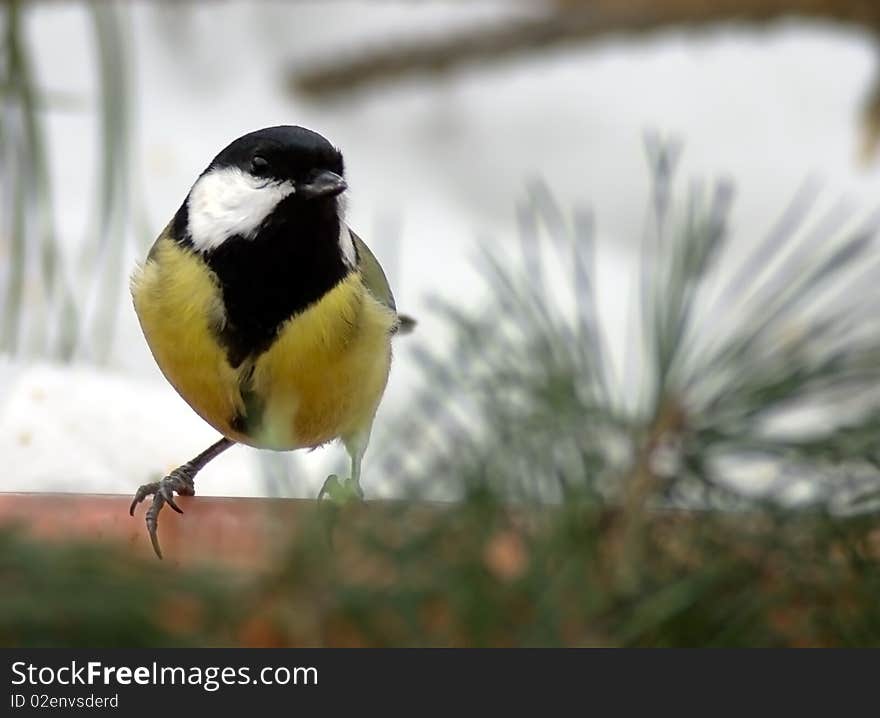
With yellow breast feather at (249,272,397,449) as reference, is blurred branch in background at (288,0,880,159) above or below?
above

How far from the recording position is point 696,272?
416 millimetres

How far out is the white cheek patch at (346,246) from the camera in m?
0.75

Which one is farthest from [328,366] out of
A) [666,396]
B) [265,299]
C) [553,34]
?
[553,34]

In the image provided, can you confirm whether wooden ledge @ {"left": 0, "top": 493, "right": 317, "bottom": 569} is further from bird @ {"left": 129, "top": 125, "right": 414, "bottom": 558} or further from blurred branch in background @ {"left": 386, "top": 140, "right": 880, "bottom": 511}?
bird @ {"left": 129, "top": 125, "right": 414, "bottom": 558}

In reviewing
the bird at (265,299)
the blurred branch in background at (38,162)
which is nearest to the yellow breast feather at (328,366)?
the bird at (265,299)

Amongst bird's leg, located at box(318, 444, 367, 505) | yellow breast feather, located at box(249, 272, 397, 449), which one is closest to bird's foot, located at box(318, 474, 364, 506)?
bird's leg, located at box(318, 444, 367, 505)

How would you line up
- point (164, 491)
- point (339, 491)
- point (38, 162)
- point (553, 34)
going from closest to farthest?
1. point (339, 491)
2. point (164, 491)
3. point (38, 162)
4. point (553, 34)

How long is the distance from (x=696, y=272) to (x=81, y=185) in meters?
1.45

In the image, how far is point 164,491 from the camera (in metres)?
0.63

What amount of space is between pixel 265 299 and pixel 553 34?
1241 millimetres

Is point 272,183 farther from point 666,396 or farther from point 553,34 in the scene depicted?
point 553,34

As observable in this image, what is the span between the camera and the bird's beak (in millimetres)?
700

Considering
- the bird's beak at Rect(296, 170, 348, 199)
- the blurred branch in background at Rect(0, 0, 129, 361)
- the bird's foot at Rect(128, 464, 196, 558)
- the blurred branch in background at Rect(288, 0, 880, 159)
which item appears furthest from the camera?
the blurred branch in background at Rect(288, 0, 880, 159)

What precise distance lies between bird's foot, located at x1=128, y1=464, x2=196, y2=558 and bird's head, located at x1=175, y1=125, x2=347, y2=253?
0.40 feet
